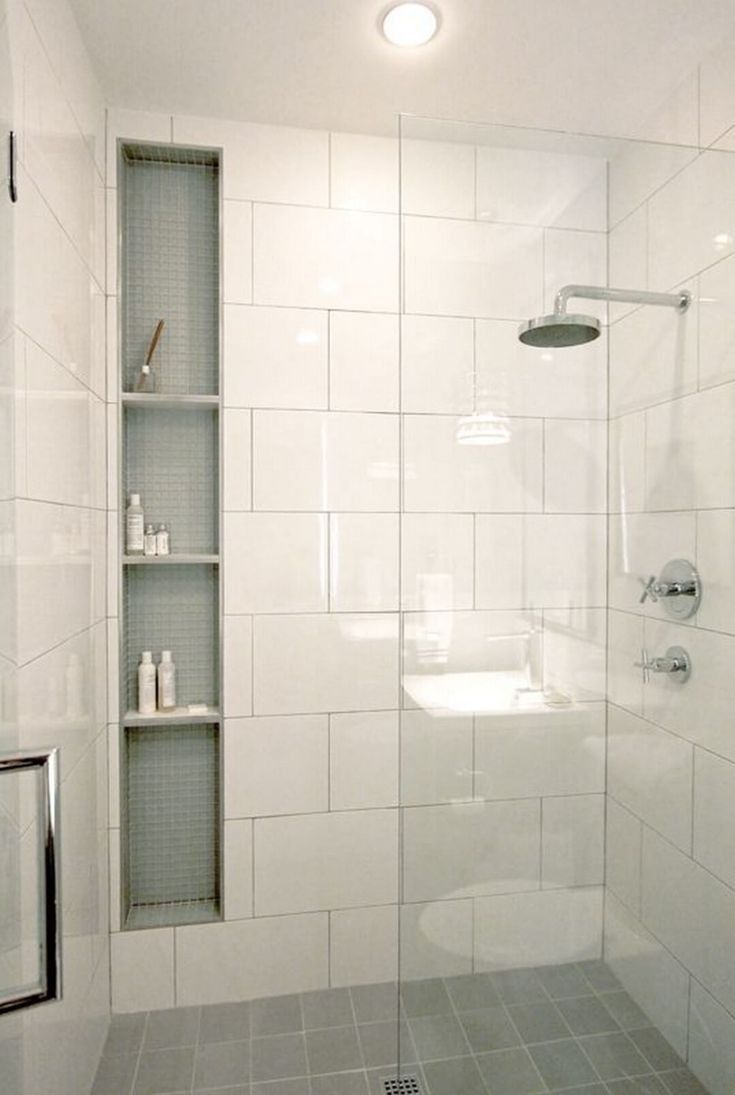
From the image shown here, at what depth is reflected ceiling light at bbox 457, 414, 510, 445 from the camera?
1368 mm

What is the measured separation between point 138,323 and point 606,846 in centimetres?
183

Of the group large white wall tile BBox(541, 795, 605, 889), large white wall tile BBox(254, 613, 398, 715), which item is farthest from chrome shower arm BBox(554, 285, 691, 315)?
large white wall tile BBox(254, 613, 398, 715)

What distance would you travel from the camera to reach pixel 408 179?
142 centimetres

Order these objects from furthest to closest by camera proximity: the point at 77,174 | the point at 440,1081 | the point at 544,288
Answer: the point at 77,174, the point at 440,1081, the point at 544,288

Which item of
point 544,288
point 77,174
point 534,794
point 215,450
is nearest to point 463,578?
point 534,794

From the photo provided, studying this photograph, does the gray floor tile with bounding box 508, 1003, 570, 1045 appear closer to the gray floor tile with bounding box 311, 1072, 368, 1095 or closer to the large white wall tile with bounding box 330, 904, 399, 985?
the gray floor tile with bounding box 311, 1072, 368, 1095

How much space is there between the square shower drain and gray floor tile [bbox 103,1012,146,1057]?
66 centimetres

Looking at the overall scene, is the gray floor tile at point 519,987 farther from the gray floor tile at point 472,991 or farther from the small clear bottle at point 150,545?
the small clear bottle at point 150,545

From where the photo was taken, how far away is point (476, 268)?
1358 mm

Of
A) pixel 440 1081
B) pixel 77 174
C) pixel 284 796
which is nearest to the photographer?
pixel 440 1081

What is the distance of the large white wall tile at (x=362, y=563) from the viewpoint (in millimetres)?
2084

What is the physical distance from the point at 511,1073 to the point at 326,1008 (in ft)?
2.75

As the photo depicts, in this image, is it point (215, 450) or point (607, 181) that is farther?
point (215, 450)

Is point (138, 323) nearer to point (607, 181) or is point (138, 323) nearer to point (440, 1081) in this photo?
point (607, 181)
